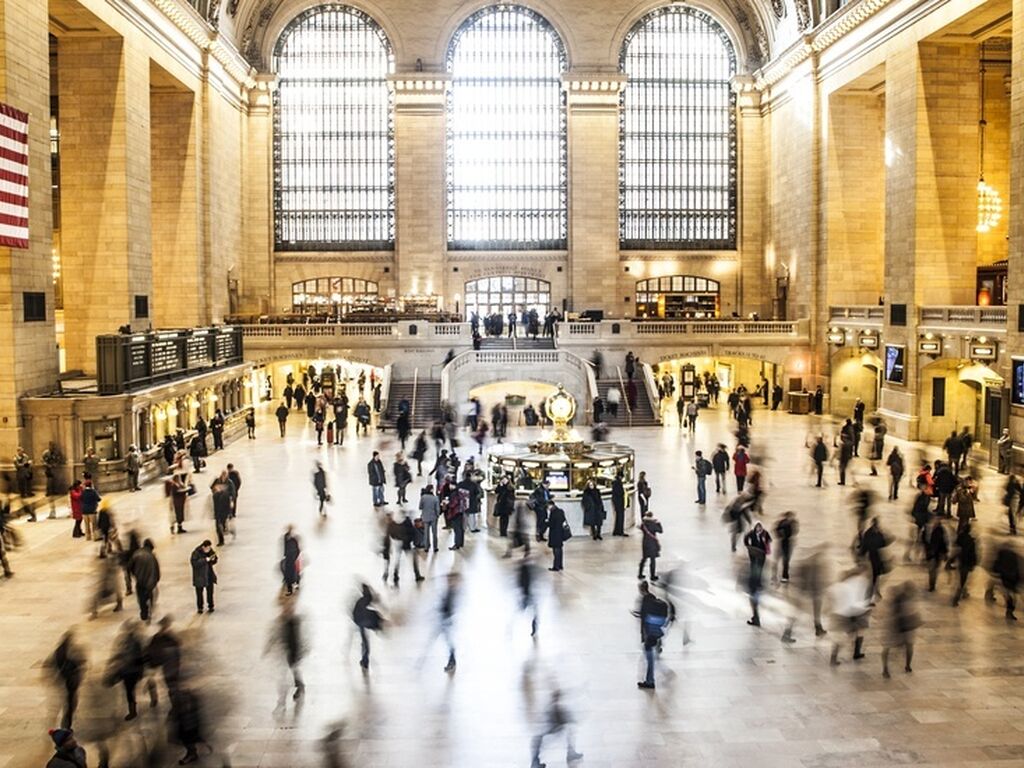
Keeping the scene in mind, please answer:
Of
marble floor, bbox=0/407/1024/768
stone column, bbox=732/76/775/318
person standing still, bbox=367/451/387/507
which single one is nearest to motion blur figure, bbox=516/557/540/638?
marble floor, bbox=0/407/1024/768

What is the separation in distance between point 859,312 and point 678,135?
14.0 meters

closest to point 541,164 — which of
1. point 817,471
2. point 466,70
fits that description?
point 466,70

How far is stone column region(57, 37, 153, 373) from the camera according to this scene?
27984 mm

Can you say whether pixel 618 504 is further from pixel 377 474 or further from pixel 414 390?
pixel 414 390

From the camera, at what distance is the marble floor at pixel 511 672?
945 centimetres

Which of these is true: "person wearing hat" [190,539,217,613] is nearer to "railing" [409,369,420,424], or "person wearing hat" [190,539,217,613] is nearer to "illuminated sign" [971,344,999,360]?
"railing" [409,369,420,424]

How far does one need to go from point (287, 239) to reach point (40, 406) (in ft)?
79.5

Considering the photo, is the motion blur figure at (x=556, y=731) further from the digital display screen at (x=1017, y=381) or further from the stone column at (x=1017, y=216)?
the stone column at (x=1017, y=216)

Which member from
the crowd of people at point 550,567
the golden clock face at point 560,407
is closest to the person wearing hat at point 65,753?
the crowd of people at point 550,567

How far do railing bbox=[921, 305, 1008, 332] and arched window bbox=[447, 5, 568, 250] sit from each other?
19.1 metres

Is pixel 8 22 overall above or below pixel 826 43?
below

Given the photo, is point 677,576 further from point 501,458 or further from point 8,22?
point 8,22

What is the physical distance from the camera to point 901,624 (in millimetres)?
10820

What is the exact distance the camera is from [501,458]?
722 inches
